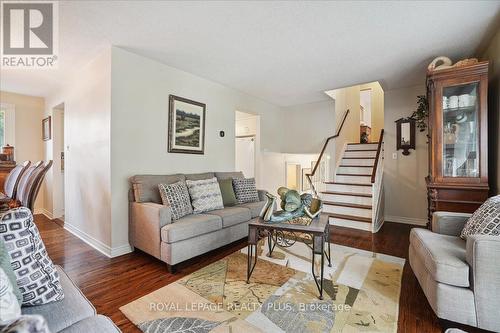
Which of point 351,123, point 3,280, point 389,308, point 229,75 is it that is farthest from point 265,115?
point 3,280

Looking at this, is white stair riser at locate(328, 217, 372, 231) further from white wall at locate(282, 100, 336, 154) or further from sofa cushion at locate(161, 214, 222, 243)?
sofa cushion at locate(161, 214, 222, 243)

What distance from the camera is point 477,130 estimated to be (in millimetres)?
2646

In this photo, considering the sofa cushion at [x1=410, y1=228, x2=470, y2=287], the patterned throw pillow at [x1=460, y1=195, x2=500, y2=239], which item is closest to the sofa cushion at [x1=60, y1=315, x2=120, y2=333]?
the sofa cushion at [x1=410, y1=228, x2=470, y2=287]

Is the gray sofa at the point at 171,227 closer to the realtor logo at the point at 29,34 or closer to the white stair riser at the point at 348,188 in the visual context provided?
the realtor logo at the point at 29,34

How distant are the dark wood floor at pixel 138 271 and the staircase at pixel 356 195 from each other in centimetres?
29

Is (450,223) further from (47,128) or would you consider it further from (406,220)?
(47,128)

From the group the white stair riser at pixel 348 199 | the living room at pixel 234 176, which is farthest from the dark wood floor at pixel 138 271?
the white stair riser at pixel 348 199

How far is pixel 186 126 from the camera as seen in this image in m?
3.63

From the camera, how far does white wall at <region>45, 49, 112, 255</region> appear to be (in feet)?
9.32

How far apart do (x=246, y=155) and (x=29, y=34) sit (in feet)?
13.5

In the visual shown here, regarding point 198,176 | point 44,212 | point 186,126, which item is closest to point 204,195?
point 198,176

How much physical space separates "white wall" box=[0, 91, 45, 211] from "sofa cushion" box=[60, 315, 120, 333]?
5.57 m

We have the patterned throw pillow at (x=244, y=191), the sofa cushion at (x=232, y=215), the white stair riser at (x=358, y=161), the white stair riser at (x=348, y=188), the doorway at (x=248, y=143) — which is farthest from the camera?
the doorway at (x=248, y=143)

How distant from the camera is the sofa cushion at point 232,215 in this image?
115 inches
